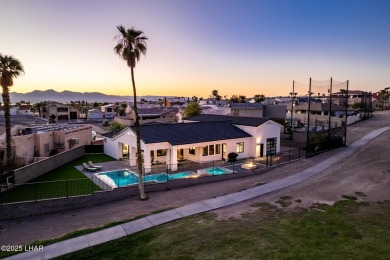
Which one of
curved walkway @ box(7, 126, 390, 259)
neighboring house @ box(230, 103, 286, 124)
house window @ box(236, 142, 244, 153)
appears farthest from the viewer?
neighboring house @ box(230, 103, 286, 124)

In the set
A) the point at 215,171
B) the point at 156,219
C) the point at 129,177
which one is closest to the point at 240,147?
the point at 215,171

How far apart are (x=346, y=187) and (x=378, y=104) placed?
356ft

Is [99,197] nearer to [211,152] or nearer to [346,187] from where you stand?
[211,152]

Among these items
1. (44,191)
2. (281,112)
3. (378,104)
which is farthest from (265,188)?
(378,104)

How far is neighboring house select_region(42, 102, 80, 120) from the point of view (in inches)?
3733

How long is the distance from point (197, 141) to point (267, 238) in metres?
19.9

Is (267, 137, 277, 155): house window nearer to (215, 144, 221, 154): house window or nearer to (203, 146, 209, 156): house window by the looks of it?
(215, 144, 221, 154): house window

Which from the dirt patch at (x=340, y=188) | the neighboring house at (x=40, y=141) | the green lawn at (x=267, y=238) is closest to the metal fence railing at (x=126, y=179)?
the dirt patch at (x=340, y=188)

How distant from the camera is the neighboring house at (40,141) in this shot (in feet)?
102

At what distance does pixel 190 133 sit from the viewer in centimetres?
3531

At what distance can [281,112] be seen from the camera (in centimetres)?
6319

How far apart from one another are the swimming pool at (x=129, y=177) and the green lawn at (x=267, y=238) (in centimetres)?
1063

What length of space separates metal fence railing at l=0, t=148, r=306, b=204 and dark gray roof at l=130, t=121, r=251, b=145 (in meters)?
3.04

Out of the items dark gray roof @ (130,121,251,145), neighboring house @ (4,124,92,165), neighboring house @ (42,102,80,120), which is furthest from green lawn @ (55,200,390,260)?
neighboring house @ (42,102,80,120)
